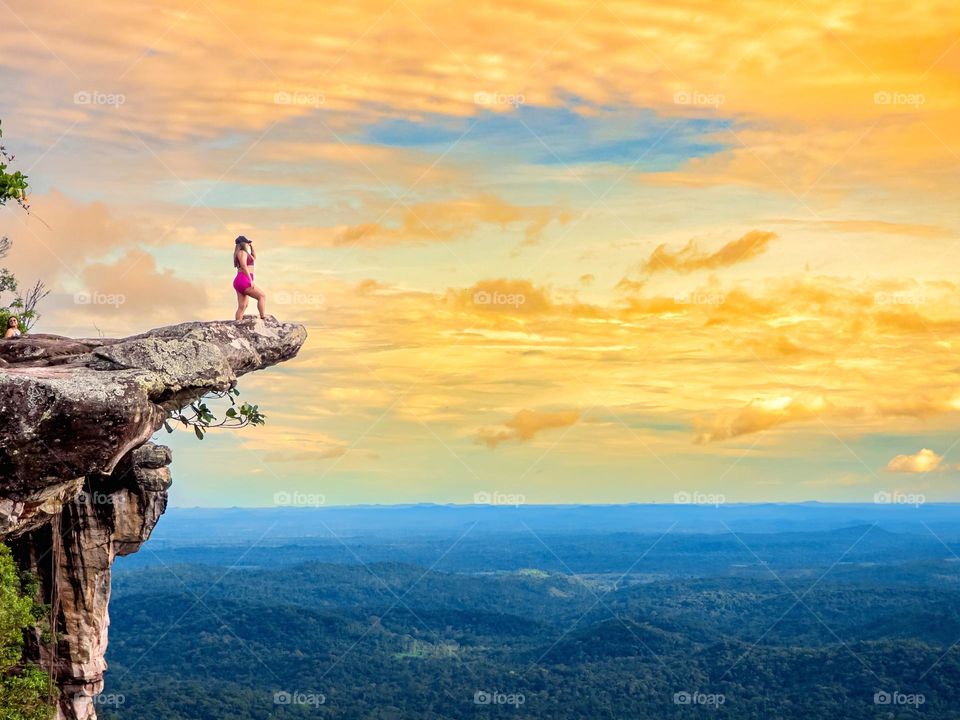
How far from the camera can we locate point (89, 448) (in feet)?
60.5

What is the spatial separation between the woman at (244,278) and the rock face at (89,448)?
1.38 ft

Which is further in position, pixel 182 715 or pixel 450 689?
pixel 450 689

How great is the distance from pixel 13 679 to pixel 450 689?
126486 mm

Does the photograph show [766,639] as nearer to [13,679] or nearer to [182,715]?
[182,715]

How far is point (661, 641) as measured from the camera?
18025 centimetres

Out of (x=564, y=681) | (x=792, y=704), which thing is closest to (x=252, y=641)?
(x=564, y=681)

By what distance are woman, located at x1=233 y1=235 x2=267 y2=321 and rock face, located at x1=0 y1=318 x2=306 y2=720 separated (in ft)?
1.38
